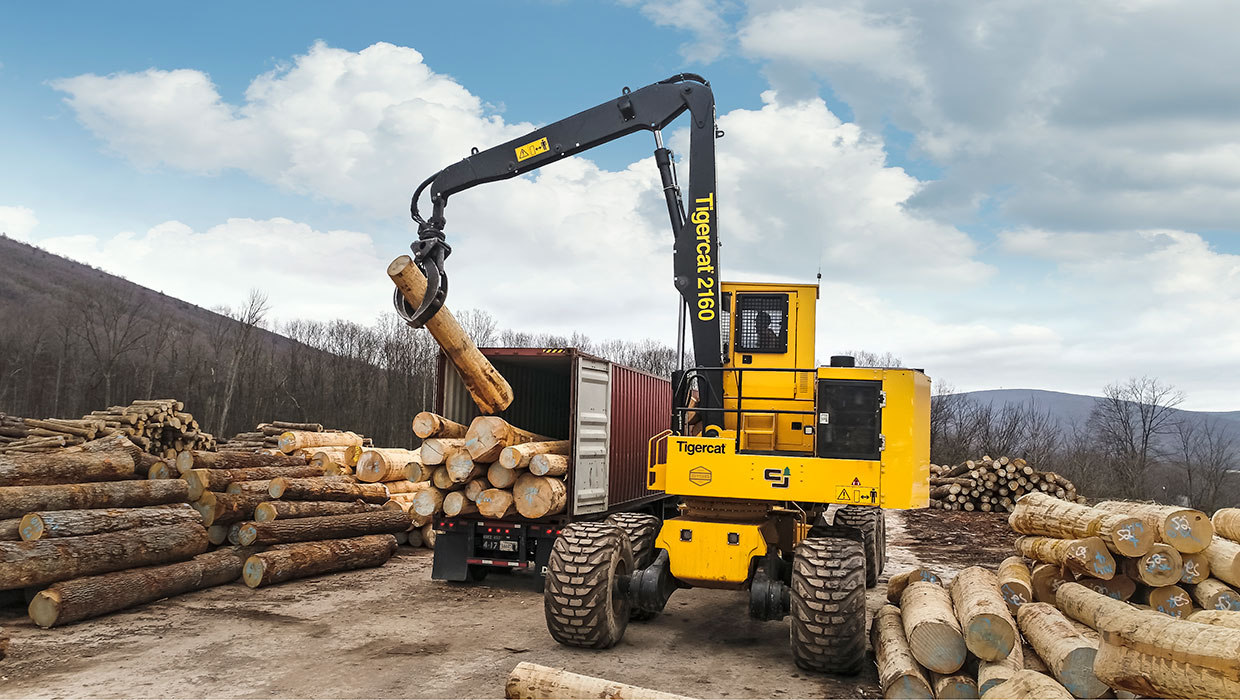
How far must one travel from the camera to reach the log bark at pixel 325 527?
11.6 metres

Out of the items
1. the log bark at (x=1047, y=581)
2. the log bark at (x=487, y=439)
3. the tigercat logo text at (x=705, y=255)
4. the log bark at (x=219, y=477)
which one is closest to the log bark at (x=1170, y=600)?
the log bark at (x=1047, y=581)

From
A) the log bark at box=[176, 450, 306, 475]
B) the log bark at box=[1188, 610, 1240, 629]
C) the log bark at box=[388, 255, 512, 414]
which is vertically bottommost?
the log bark at box=[1188, 610, 1240, 629]

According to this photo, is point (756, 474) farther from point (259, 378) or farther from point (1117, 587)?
point (259, 378)

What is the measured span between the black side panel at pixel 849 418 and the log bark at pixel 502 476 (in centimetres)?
482

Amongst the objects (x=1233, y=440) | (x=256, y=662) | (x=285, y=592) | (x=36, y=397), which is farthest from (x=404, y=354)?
(x=1233, y=440)

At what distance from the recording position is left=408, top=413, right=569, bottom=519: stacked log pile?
11055 millimetres

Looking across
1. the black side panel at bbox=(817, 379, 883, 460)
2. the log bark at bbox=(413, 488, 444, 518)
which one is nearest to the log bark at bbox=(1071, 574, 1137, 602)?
the black side panel at bbox=(817, 379, 883, 460)

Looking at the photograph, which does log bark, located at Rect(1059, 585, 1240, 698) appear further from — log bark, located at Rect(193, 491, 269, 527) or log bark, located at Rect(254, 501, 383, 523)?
log bark, located at Rect(193, 491, 269, 527)

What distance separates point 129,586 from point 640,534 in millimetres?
5914

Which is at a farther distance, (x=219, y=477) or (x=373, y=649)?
(x=219, y=477)

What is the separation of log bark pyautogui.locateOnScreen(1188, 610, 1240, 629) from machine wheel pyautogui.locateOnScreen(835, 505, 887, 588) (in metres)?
4.80

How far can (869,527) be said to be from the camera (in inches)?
437

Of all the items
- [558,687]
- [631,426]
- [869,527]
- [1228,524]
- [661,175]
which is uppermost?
[661,175]

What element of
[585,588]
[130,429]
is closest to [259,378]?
[130,429]
